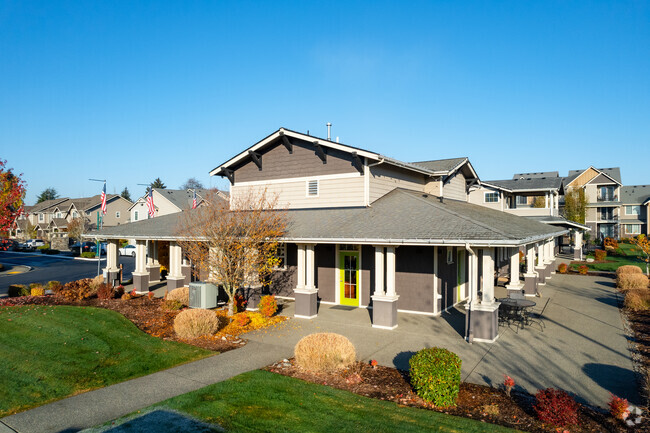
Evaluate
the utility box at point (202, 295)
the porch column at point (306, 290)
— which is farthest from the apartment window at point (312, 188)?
the utility box at point (202, 295)

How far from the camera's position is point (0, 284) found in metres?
26.1

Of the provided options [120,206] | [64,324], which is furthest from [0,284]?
[120,206]

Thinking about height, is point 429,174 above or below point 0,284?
above

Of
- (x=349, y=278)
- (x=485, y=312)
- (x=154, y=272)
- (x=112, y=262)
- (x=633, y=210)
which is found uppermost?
(x=633, y=210)

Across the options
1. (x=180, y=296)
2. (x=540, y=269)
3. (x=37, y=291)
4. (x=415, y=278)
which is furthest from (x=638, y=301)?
(x=37, y=291)

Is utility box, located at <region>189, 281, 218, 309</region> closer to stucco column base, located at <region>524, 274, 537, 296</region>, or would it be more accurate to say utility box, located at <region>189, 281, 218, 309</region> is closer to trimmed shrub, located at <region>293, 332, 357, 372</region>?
trimmed shrub, located at <region>293, 332, 357, 372</region>

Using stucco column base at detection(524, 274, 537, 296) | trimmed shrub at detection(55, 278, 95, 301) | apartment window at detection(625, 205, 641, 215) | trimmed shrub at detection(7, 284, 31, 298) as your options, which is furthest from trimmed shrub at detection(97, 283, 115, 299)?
apartment window at detection(625, 205, 641, 215)

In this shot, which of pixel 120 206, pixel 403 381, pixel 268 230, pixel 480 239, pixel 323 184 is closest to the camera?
pixel 403 381

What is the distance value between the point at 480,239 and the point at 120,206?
65.7 metres

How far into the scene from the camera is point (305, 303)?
15125 millimetres

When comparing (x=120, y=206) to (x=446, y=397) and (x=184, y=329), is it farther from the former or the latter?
(x=446, y=397)

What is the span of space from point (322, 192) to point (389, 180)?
10.5ft

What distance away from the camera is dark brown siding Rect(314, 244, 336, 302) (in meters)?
17.9

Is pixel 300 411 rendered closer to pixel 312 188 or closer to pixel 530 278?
pixel 312 188
